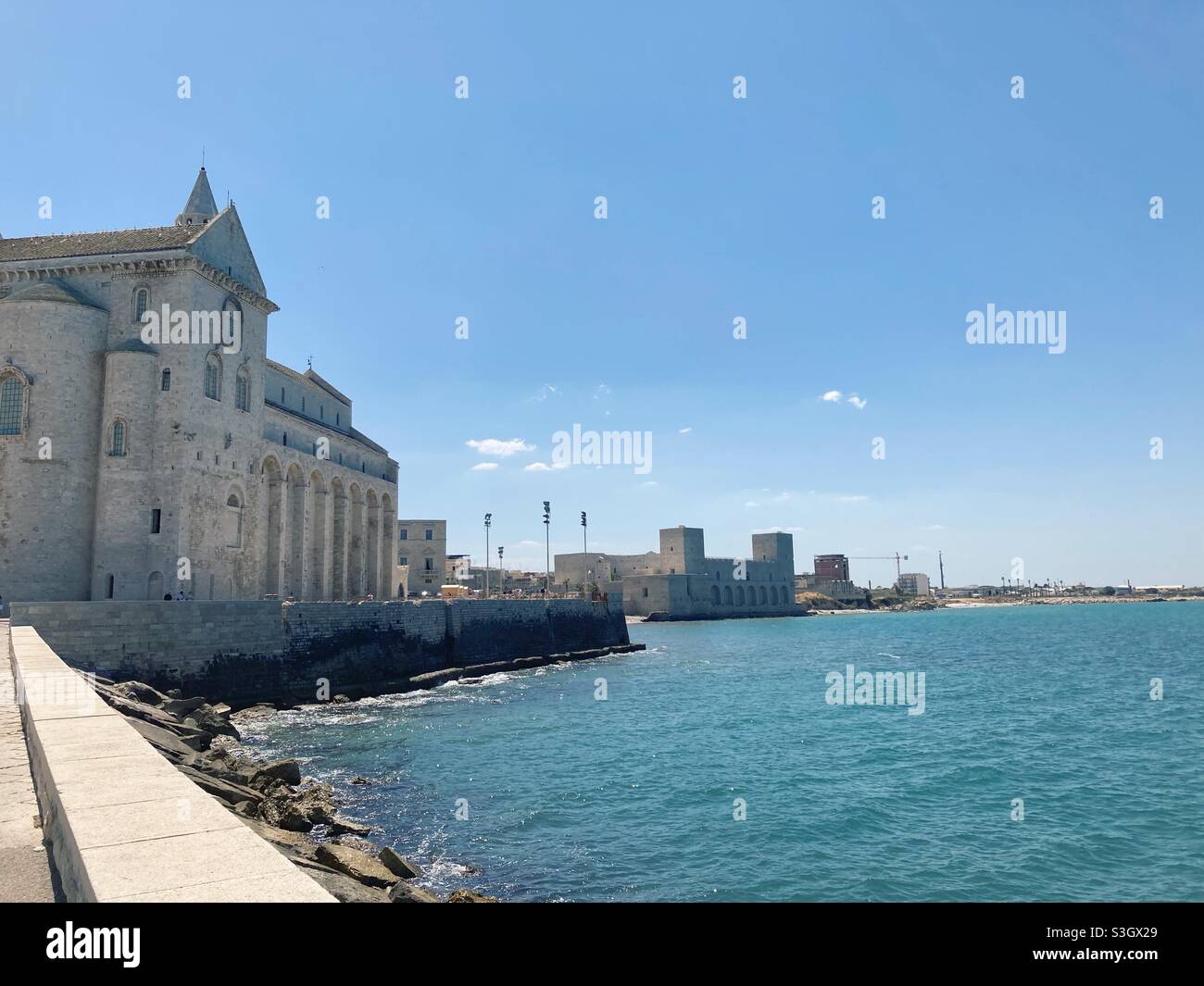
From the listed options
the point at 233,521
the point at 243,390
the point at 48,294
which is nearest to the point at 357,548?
the point at 233,521

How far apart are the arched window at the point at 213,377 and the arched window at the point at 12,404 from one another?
5897mm

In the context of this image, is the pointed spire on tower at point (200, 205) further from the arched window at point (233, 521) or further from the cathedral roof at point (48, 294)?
the arched window at point (233, 521)

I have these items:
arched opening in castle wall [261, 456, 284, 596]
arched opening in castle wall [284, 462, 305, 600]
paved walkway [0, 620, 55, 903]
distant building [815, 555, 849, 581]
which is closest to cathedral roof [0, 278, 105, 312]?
arched opening in castle wall [261, 456, 284, 596]

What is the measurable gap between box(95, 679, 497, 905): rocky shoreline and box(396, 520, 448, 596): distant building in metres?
51.9

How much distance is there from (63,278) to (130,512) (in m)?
9.85

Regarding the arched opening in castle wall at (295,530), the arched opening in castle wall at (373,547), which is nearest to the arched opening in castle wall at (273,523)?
the arched opening in castle wall at (295,530)

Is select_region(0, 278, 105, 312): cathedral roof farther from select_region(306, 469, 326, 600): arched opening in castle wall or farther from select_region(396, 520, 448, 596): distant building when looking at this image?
select_region(396, 520, 448, 596): distant building

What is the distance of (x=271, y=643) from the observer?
90.0 feet

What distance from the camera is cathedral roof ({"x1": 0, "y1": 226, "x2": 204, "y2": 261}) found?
1179 inches

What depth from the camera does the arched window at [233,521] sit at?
3189 centimetres

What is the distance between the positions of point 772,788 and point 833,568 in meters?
160
